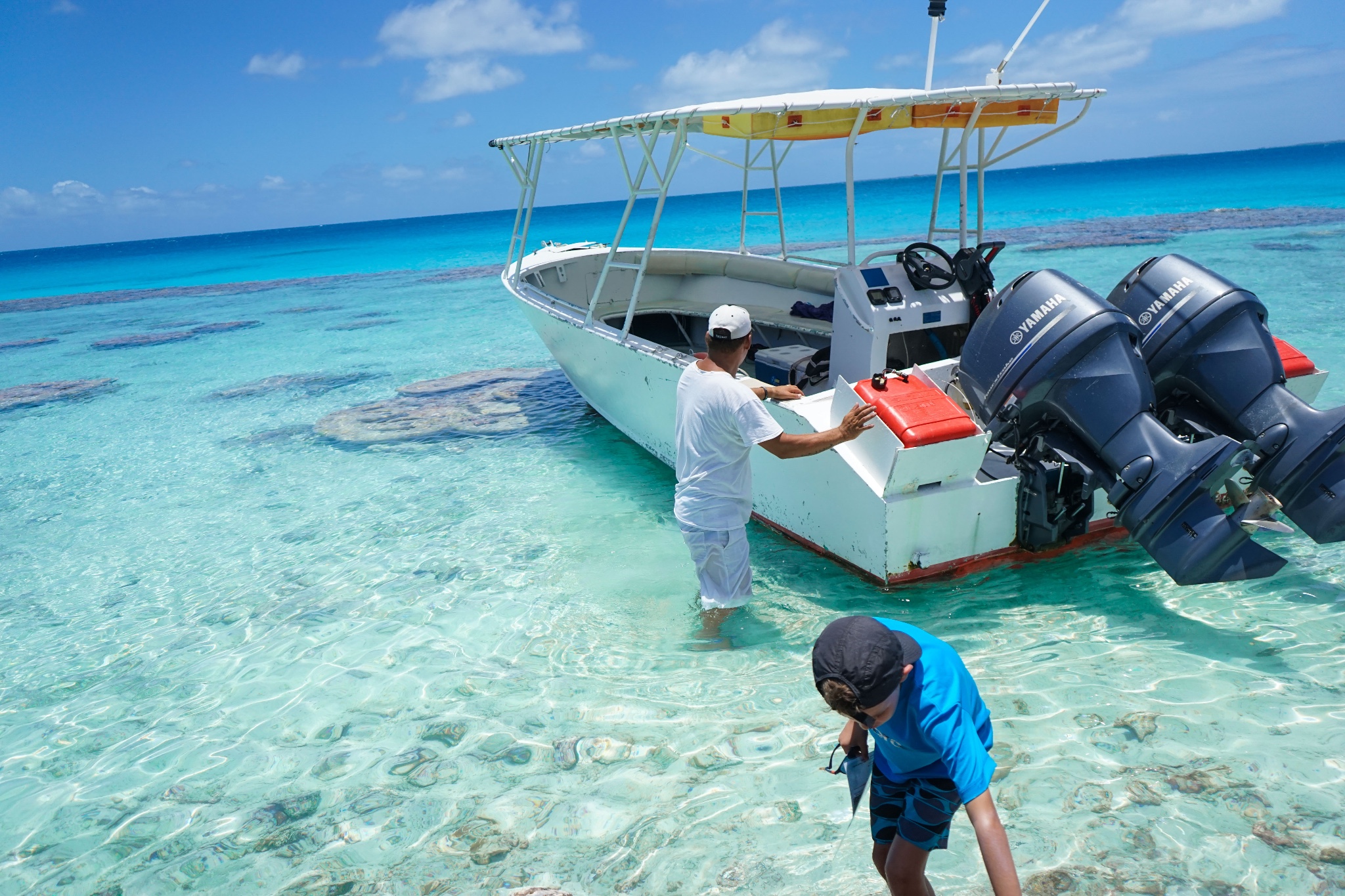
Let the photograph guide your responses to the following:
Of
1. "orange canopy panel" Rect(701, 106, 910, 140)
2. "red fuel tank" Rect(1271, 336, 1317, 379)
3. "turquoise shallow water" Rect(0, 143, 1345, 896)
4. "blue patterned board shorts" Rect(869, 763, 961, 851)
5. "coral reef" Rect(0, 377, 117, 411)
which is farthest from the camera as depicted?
"coral reef" Rect(0, 377, 117, 411)

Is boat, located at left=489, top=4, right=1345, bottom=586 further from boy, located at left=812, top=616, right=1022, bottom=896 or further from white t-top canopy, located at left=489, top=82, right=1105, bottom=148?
boy, located at left=812, top=616, right=1022, bottom=896

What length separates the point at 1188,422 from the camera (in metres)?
3.61

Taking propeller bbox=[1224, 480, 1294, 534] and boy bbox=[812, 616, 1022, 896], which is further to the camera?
propeller bbox=[1224, 480, 1294, 534]

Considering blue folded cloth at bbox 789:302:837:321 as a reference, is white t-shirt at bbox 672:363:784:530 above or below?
below

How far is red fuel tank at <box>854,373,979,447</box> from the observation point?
356 centimetres

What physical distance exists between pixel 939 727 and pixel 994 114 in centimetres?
462

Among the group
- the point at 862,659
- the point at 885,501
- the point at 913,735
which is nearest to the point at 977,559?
the point at 885,501

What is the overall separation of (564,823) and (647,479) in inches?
145

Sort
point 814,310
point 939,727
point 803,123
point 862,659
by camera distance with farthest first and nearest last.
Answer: point 814,310 → point 803,123 → point 939,727 → point 862,659

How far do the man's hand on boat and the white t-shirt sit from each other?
0.16ft

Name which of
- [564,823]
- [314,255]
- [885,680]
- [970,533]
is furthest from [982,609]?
[314,255]

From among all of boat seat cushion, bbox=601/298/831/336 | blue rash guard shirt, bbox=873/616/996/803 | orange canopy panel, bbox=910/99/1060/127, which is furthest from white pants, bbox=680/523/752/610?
boat seat cushion, bbox=601/298/831/336

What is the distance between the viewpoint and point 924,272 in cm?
489

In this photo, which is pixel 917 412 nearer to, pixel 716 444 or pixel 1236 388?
pixel 716 444
